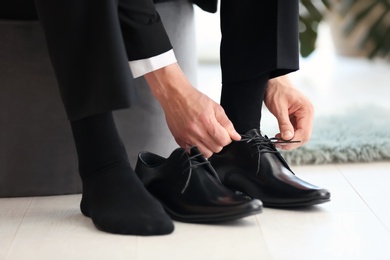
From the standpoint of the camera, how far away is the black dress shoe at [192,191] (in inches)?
47.9

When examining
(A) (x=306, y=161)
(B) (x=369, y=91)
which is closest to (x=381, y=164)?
(A) (x=306, y=161)

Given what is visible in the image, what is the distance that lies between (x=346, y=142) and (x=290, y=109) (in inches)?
→ 16.6

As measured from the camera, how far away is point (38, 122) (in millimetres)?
1484

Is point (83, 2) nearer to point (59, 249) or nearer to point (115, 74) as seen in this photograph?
point (115, 74)

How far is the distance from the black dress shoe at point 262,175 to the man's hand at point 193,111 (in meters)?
0.05

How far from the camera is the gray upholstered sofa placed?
4.80 ft

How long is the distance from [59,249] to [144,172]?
0.78ft

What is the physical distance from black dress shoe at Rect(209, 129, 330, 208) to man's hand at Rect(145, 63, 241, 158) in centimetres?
5

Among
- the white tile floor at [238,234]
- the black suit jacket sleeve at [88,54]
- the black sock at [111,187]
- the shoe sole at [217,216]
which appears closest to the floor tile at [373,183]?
the white tile floor at [238,234]

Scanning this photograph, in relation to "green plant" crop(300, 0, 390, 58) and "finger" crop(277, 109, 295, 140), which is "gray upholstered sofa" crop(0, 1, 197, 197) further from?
"green plant" crop(300, 0, 390, 58)

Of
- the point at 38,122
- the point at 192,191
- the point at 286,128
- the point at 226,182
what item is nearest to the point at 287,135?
the point at 286,128

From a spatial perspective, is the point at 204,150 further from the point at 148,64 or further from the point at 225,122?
the point at 148,64

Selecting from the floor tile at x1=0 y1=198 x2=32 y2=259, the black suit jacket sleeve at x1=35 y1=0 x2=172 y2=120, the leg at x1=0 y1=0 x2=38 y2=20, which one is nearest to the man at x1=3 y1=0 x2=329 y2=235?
the black suit jacket sleeve at x1=35 y1=0 x2=172 y2=120

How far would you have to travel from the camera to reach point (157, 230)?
1.18 metres
